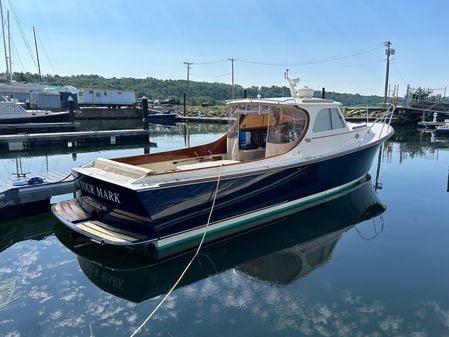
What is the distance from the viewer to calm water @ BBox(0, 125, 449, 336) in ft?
14.0

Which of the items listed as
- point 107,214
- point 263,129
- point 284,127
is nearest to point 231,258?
point 107,214

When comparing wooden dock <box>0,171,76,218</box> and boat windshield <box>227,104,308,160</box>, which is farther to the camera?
boat windshield <box>227,104,308,160</box>

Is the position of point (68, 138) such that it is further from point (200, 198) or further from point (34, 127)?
point (200, 198)

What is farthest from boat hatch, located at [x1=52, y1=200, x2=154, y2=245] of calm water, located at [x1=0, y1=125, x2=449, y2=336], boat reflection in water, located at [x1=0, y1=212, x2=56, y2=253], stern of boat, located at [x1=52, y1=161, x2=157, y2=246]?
boat reflection in water, located at [x1=0, y1=212, x2=56, y2=253]

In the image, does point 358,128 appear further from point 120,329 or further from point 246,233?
point 120,329

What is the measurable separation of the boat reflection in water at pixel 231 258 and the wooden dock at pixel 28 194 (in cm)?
105

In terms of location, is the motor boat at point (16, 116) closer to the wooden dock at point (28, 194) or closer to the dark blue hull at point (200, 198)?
the wooden dock at point (28, 194)

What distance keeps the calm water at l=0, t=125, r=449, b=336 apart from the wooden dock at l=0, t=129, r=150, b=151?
11.4 meters

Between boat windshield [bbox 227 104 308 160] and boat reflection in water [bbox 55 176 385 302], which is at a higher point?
boat windshield [bbox 227 104 308 160]

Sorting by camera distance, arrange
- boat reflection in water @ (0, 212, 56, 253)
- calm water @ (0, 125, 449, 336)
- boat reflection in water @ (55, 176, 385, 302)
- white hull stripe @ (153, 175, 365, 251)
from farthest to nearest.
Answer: boat reflection in water @ (0, 212, 56, 253), white hull stripe @ (153, 175, 365, 251), boat reflection in water @ (55, 176, 385, 302), calm water @ (0, 125, 449, 336)

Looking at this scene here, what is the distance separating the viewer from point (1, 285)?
5.12 m

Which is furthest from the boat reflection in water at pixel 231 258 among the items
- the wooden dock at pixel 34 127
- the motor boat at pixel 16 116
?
the motor boat at pixel 16 116

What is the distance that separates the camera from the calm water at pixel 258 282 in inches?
168

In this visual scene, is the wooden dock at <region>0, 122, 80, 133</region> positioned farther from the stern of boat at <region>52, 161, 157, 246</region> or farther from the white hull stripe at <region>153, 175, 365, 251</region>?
the white hull stripe at <region>153, 175, 365, 251</region>
